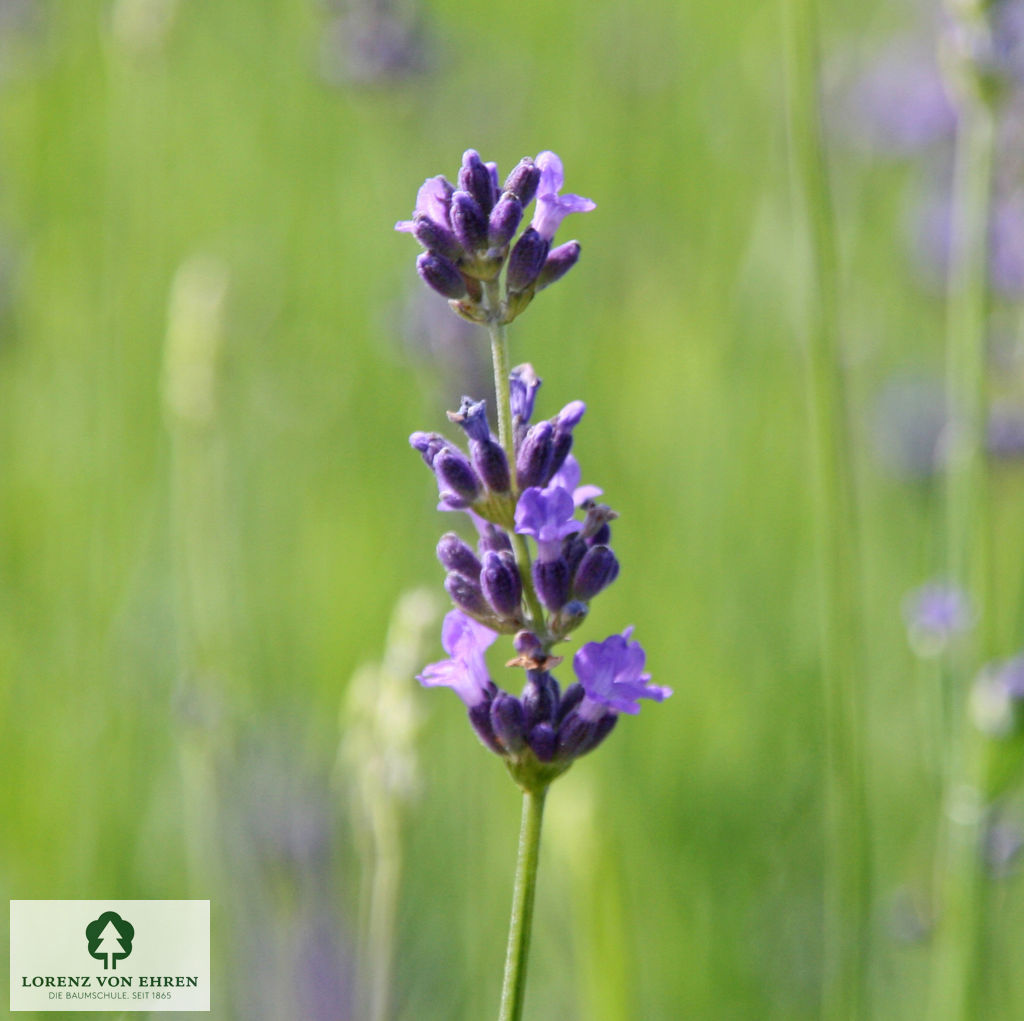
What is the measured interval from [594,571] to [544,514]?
0.10 meters

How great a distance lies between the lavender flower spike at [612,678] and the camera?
3.66ft

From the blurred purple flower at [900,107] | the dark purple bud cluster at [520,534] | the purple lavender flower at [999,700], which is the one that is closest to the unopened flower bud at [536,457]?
the dark purple bud cluster at [520,534]

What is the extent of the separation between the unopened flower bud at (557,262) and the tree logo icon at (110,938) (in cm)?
114

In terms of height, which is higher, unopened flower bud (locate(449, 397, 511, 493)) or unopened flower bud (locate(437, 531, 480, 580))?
unopened flower bud (locate(449, 397, 511, 493))

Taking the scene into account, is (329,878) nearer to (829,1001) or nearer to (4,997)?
(4,997)

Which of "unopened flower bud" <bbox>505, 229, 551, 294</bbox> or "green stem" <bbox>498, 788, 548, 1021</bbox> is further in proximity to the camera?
"unopened flower bud" <bbox>505, 229, 551, 294</bbox>

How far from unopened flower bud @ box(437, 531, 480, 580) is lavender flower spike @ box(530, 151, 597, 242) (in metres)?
0.32

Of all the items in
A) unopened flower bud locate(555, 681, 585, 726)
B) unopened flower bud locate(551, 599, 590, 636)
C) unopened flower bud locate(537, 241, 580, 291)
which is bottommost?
unopened flower bud locate(555, 681, 585, 726)

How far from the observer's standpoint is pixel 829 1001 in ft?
5.86

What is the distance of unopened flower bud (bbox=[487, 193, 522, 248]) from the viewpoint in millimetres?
1170

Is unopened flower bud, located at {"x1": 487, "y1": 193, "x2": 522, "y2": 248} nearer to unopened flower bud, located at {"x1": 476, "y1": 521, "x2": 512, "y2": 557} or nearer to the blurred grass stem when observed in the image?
unopened flower bud, located at {"x1": 476, "y1": 521, "x2": 512, "y2": 557}

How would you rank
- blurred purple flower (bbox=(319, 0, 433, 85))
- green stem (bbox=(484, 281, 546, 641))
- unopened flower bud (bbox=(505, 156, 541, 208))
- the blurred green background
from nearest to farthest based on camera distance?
green stem (bbox=(484, 281, 546, 641)), unopened flower bud (bbox=(505, 156, 541, 208)), the blurred green background, blurred purple flower (bbox=(319, 0, 433, 85))

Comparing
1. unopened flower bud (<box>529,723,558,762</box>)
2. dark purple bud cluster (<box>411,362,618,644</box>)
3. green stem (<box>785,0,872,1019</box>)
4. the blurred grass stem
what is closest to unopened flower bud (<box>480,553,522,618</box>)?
dark purple bud cluster (<box>411,362,618,644</box>)

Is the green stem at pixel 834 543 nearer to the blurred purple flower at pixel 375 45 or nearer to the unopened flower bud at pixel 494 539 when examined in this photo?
the unopened flower bud at pixel 494 539
